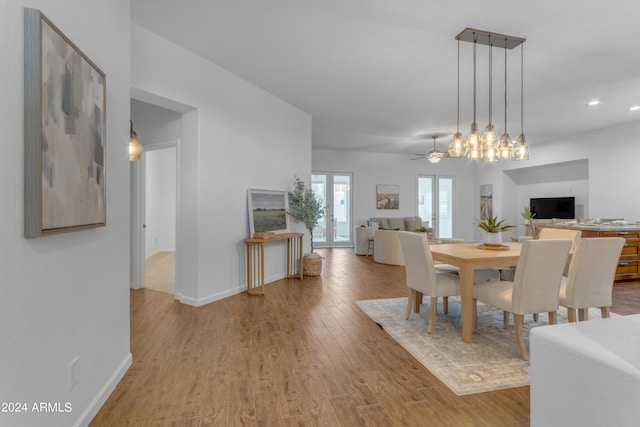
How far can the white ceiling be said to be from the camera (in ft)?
9.12

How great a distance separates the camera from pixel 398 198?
1008cm

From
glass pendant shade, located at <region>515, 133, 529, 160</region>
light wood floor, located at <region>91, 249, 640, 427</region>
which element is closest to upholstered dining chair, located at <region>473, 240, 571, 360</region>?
light wood floor, located at <region>91, 249, 640, 427</region>

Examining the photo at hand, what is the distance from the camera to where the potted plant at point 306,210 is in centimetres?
525

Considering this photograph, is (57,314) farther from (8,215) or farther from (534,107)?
(534,107)

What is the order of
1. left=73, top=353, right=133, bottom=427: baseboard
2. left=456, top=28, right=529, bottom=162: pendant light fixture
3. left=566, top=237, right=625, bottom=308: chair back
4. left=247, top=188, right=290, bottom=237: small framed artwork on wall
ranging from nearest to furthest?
1. left=73, top=353, right=133, bottom=427: baseboard
2. left=566, top=237, right=625, bottom=308: chair back
3. left=456, top=28, right=529, bottom=162: pendant light fixture
4. left=247, top=188, right=290, bottom=237: small framed artwork on wall

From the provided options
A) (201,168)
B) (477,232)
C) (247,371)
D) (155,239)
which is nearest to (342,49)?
(201,168)

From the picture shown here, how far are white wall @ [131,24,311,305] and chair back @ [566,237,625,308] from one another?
356 centimetres

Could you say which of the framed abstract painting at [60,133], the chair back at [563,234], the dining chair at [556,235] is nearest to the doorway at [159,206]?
the framed abstract painting at [60,133]

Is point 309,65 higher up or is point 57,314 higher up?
point 309,65

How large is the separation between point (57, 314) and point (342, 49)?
3289mm

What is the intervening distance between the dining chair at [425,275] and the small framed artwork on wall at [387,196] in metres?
6.67

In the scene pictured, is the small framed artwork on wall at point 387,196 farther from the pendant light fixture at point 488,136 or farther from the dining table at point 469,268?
the dining table at point 469,268

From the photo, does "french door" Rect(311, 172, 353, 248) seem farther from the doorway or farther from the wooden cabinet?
the wooden cabinet

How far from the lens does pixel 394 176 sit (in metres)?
10.1
